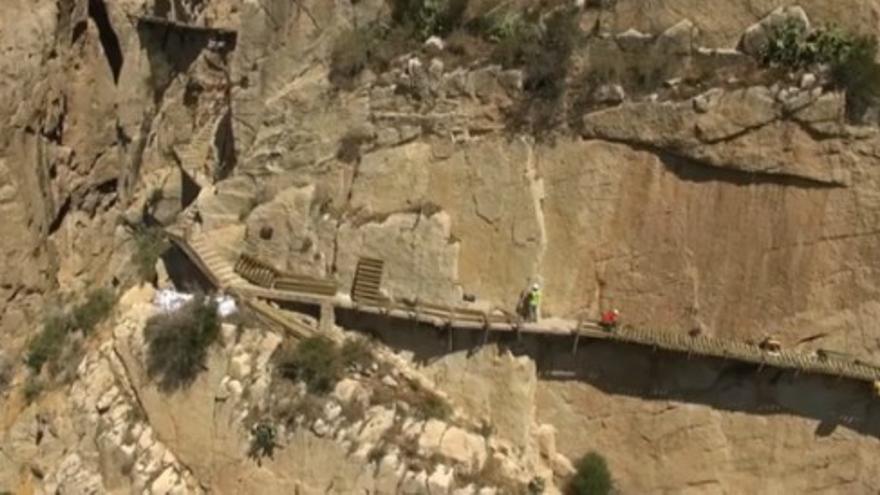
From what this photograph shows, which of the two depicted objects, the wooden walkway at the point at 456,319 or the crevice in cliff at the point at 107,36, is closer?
the wooden walkway at the point at 456,319

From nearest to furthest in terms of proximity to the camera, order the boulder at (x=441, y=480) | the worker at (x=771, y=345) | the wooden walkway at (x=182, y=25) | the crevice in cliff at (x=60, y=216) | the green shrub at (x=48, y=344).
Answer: the worker at (x=771, y=345)
the boulder at (x=441, y=480)
the green shrub at (x=48, y=344)
the crevice in cliff at (x=60, y=216)
the wooden walkway at (x=182, y=25)

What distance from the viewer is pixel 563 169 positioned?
19266 millimetres

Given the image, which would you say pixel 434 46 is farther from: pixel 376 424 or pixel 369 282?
pixel 376 424

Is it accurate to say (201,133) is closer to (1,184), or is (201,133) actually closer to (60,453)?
(1,184)

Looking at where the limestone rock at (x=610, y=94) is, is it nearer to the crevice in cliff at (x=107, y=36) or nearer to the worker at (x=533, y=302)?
the worker at (x=533, y=302)

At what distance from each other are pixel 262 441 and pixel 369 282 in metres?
3.19

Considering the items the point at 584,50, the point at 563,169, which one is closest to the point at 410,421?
the point at 563,169

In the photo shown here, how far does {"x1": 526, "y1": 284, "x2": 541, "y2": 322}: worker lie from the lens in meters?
19.1

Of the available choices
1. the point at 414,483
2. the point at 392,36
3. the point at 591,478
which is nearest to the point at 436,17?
the point at 392,36

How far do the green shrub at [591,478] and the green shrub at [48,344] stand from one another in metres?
10.6

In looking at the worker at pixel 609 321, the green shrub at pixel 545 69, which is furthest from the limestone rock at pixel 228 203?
the worker at pixel 609 321

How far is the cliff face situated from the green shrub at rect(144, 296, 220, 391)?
683 millimetres

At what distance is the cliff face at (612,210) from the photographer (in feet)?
59.6

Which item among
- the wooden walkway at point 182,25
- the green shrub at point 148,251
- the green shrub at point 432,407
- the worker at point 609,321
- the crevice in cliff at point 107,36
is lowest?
the green shrub at point 432,407
